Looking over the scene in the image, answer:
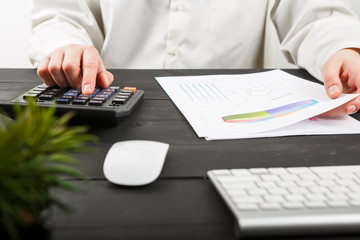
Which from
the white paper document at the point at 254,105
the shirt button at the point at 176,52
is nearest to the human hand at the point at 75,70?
the white paper document at the point at 254,105

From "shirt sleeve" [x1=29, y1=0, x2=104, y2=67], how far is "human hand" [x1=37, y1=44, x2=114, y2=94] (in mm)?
206

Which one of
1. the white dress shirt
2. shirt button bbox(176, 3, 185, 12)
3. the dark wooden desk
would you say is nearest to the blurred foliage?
the dark wooden desk

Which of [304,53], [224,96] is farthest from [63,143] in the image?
[304,53]

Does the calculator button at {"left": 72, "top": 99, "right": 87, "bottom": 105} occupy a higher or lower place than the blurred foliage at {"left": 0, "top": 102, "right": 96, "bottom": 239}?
lower

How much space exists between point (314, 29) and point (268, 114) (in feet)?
1.58

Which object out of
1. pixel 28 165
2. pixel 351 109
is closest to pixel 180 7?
pixel 351 109

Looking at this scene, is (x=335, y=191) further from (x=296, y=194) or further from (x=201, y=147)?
(x=201, y=147)

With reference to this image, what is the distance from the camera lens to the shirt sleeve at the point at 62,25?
3.11ft

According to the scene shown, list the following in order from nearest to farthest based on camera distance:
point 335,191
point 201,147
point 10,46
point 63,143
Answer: point 63,143 < point 335,191 < point 201,147 < point 10,46

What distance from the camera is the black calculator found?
1.87 feet

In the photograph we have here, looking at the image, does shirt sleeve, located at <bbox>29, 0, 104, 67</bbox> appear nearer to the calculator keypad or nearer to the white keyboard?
the calculator keypad

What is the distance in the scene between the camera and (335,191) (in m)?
0.38

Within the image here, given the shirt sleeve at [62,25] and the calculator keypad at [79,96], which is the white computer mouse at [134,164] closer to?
the calculator keypad at [79,96]

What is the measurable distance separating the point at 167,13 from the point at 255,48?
1.02 ft
